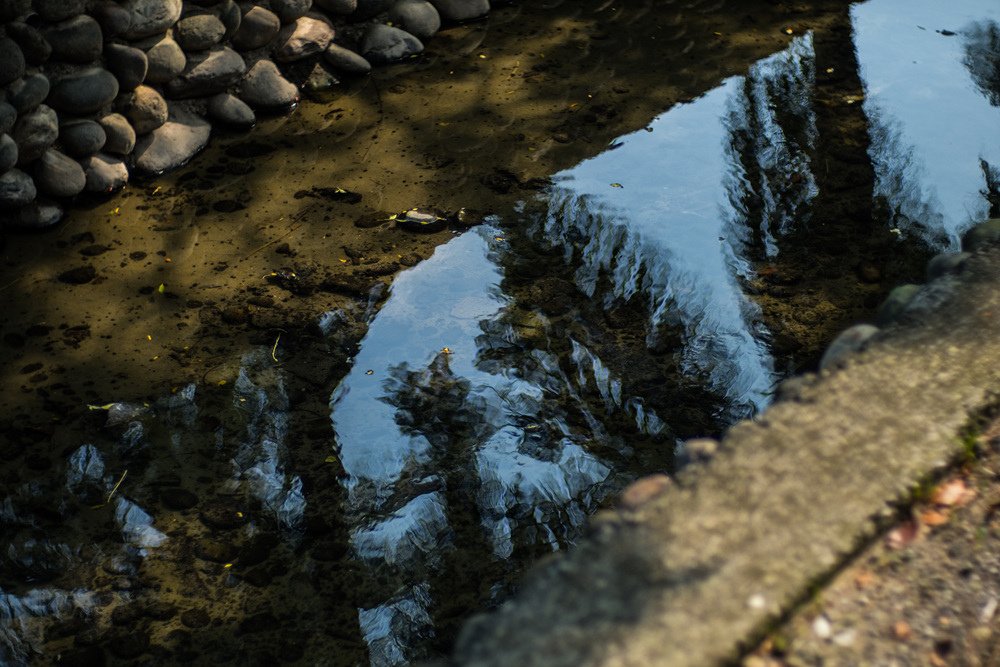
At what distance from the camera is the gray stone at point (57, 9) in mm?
4602

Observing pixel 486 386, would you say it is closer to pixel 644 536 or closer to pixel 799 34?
pixel 644 536

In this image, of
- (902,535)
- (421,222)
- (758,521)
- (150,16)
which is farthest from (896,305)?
(150,16)

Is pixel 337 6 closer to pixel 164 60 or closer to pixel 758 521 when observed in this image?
pixel 164 60

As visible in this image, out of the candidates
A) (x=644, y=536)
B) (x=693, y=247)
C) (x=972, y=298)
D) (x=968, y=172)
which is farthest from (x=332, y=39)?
(x=644, y=536)

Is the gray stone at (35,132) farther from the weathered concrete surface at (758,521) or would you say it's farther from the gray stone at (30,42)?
the weathered concrete surface at (758,521)

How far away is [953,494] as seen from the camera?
245cm

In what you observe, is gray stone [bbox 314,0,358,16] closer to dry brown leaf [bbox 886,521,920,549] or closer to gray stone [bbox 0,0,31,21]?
gray stone [bbox 0,0,31,21]

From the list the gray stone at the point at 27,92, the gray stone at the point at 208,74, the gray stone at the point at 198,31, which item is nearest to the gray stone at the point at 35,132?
the gray stone at the point at 27,92

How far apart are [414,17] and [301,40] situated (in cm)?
81

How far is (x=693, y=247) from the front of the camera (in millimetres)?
4656

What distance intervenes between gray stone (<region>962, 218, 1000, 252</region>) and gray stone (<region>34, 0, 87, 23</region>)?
375 centimetres

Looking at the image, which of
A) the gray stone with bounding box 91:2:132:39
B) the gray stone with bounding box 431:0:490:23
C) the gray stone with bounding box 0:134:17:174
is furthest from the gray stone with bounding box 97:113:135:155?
the gray stone with bounding box 431:0:490:23

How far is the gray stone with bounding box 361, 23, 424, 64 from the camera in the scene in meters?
6.07

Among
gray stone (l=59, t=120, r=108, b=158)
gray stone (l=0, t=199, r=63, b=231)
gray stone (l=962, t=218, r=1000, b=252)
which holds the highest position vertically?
gray stone (l=962, t=218, r=1000, b=252)
